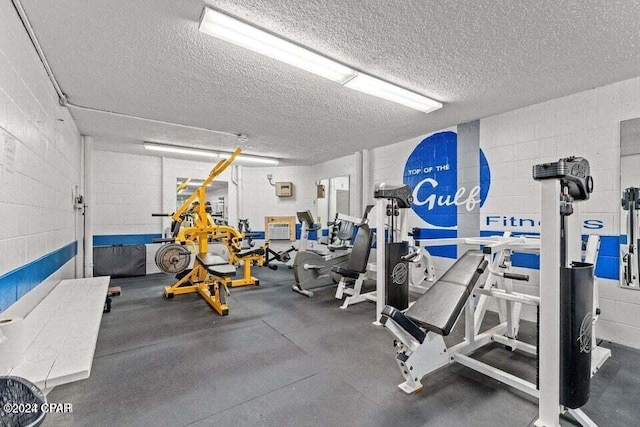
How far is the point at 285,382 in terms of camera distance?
229cm

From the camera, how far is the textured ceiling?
1901 millimetres

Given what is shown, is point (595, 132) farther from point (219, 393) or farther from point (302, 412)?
point (219, 393)

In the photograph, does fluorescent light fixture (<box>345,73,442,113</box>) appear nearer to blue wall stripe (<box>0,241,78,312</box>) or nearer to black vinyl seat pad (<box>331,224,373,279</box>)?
black vinyl seat pad (<box>331,224,373,279</box>)

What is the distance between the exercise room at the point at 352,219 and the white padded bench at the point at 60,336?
1cm

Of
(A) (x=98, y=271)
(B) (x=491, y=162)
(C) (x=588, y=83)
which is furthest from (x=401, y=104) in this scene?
(A) (x=98, y=271)

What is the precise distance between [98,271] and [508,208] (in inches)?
280

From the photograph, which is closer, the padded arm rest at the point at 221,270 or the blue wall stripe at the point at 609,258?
the blue wall stripe at the point at 609,258

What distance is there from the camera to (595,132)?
3080 millimetres

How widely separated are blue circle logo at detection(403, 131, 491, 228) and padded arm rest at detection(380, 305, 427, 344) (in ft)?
8.70

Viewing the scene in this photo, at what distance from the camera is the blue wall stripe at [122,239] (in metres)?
5.95

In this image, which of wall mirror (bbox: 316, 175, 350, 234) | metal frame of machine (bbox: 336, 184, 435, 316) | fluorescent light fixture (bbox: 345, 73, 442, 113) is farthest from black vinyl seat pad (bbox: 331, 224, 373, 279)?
wall mirror (bbox: 316, 175, 350, 234)

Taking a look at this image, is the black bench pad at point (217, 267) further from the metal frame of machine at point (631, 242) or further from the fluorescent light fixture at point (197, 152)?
the metal frame of machine at point (631, 242)

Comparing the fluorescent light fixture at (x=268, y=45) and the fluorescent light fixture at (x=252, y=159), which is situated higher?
the fluorescent light fixture at (x=268, y=45)

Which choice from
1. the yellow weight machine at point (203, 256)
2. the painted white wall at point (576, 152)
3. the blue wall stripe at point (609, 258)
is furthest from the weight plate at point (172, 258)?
the blue wall stripe at point (609, 258)
